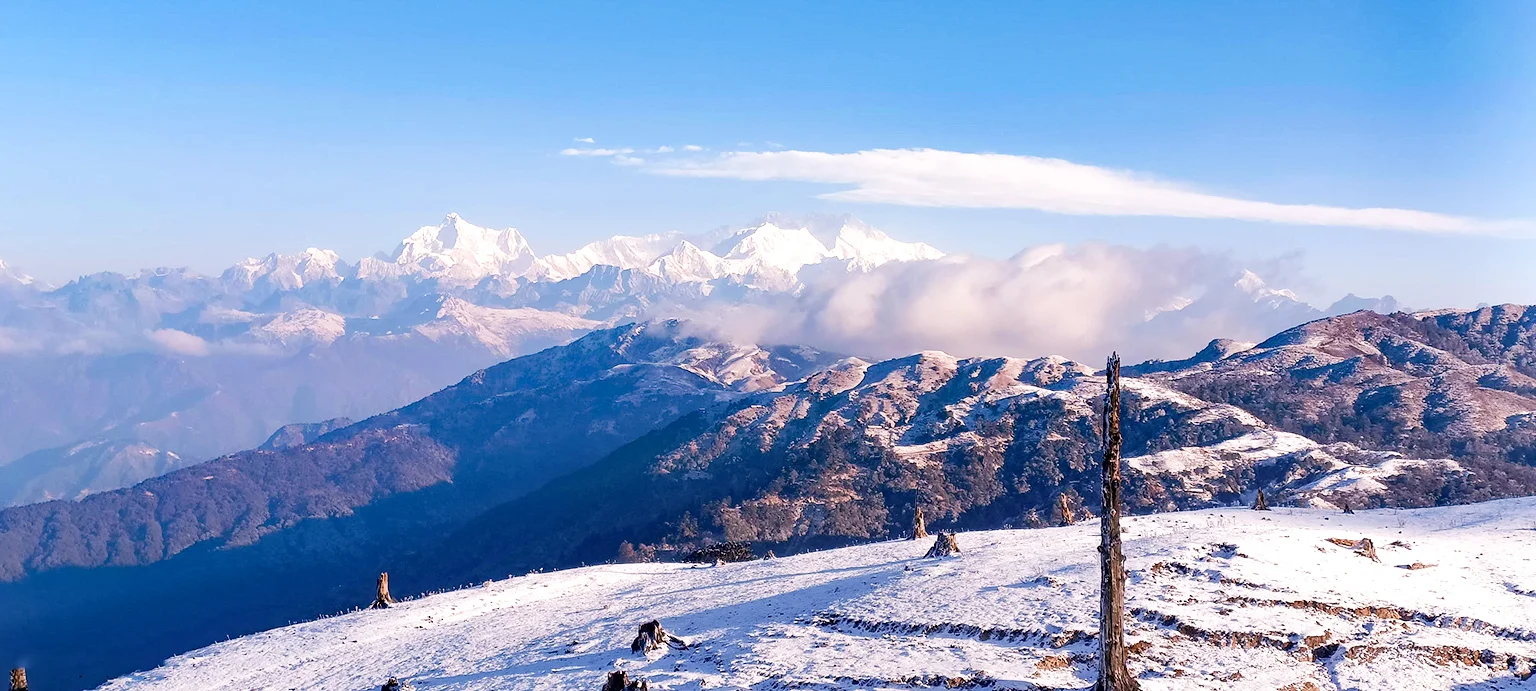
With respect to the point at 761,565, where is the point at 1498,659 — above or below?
above

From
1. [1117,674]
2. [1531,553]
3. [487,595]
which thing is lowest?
[487,595]

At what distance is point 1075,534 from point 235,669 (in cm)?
4765

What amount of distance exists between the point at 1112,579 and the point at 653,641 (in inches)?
735

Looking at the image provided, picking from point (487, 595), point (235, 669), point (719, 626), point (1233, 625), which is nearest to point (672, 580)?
point (487, 595)

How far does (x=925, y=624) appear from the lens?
137 ft

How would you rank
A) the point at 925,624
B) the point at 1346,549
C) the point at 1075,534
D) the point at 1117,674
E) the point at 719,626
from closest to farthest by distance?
the point at 1117,674, the point at 925,624, the point at 719,626, the point at 1346,549, the point at 1075,534

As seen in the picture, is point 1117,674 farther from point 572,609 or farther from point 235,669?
point 235,669

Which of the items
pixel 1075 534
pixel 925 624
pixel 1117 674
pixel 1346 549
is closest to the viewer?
pixel 1117 674

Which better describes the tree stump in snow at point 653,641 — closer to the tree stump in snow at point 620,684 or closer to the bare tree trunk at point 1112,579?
the tree stump in snow at point 620,684

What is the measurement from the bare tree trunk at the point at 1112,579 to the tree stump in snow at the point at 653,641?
17285 millimetres

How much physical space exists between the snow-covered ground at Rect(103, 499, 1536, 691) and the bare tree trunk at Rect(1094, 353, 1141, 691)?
68.8 inches

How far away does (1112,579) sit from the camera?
32719 mm

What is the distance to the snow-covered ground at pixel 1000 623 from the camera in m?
36.1

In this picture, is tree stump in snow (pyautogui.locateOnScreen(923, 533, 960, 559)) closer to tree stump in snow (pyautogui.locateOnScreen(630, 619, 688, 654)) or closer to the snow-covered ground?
the snow-covered ground
